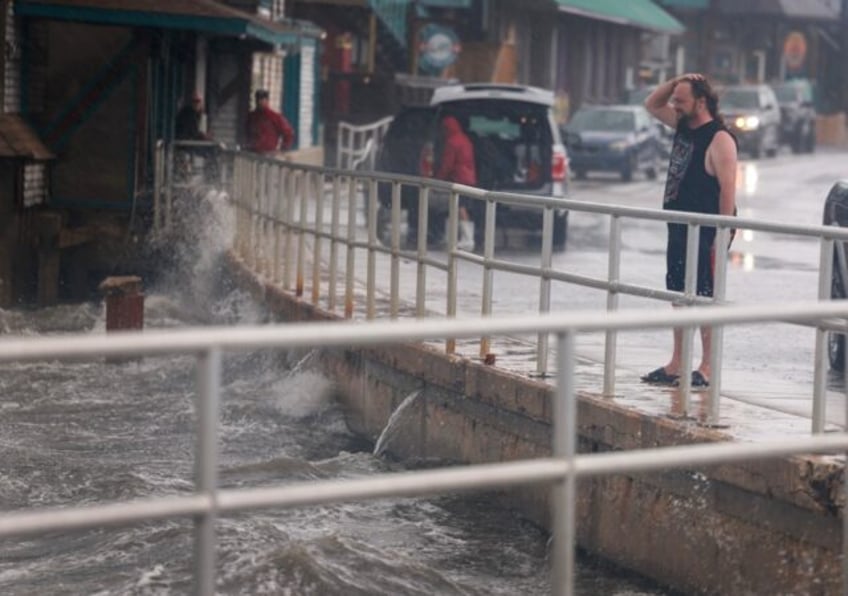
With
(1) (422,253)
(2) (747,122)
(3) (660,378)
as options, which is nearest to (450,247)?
(1) (422,253)

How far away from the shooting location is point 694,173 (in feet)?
33.4

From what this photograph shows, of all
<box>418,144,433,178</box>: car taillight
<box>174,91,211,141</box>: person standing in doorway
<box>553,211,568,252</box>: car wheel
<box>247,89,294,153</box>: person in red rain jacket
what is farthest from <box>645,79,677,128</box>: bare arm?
<box>247,89,294,153</box>: person in red rain jacket

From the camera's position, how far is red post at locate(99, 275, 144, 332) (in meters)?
15.7

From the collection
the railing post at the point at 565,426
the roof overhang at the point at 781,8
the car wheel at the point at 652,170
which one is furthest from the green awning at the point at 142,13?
the roof overhang at the point at 781,8

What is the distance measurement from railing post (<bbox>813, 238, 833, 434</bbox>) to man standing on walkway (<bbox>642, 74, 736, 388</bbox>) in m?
1.80

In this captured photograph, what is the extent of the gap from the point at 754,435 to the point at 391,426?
393cm

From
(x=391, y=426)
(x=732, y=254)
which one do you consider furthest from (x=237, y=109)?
(x=391, y=426)

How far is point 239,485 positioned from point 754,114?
39512 millimetres

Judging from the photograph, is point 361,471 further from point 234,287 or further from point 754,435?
point 234,287

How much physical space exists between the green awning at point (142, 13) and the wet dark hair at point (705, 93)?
11.6m

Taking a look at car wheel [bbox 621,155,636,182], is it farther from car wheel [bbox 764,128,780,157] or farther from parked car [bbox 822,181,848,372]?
parked car [bbox 822,181,848,372]

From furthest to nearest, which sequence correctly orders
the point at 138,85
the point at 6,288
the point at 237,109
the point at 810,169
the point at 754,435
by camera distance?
the point at 810,169, the point at 237,109, the point at 138,85, the point at 6,288, the point at 754,435

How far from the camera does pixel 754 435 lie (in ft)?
28.6

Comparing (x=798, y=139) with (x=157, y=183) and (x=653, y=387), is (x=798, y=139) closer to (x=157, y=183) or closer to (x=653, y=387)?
(x=157, y=183)
